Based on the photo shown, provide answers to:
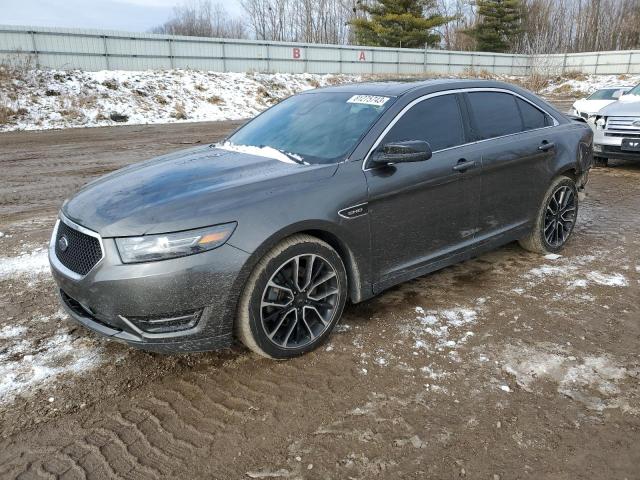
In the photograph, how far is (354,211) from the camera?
3.21m

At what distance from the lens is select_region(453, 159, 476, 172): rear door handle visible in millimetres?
3789

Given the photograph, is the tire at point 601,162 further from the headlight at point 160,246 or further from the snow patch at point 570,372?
the headlight at point 160,246

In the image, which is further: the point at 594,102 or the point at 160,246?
the point at 594,102

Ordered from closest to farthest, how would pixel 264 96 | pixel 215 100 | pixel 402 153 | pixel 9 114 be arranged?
pixel 402 153
pixel 9 114
pixel 215 100
pixel 264 96

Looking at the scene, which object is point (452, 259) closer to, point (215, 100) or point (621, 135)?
point (621, 135)

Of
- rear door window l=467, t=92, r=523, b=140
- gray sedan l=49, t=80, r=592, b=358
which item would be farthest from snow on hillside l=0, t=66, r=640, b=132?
gray sedan l=49, t=80, r=592, b=358

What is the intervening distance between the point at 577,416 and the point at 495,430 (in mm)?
483

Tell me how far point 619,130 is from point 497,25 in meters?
49.9

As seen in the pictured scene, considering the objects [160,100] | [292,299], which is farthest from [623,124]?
[160,100]

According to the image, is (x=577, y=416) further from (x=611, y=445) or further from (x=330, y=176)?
(x=330, y=176)

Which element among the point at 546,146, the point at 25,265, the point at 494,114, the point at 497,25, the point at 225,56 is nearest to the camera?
the point at 494,114

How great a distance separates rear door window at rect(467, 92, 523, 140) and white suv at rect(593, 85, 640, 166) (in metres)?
5.43

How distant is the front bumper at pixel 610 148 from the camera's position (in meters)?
8.76

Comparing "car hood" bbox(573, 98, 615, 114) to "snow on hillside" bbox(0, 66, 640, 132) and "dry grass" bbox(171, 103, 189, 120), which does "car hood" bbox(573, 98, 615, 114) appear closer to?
"snow on hillside" bbox(0, 66, 640, 132)
